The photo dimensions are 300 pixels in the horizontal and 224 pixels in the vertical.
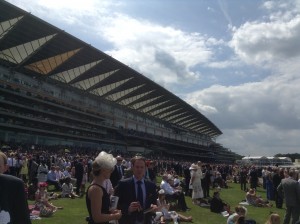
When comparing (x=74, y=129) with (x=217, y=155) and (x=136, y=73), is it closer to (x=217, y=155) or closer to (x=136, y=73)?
(x=136, y=73)

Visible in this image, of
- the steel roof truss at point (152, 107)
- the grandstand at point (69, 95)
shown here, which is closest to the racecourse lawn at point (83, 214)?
the grandstand at point (69, 95)

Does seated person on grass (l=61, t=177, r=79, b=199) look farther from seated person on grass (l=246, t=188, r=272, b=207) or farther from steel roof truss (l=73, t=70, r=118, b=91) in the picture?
steel roof truss (l=73, t=70, r=118, b=91)

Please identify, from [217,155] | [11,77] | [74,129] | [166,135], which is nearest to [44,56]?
[11,77]

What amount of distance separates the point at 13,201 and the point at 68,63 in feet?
187

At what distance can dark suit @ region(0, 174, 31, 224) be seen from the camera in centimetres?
270

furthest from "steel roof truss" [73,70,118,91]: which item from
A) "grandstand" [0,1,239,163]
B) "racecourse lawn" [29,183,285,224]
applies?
"racecourse lawn" [29,183,285,224]

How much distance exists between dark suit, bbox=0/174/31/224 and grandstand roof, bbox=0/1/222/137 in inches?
1643

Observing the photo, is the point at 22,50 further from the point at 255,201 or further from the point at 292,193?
the point at 292,193

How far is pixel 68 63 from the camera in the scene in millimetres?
58125

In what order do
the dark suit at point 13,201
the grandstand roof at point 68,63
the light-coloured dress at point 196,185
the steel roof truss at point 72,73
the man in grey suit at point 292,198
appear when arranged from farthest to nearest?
1. the steel roof truss at point 72,73
2. the grandstand roof at point 68,63
3. the light-coloured dress at point 196,185
4. the man in grey suit at point 292,198
5. the dark suit at point 13,201

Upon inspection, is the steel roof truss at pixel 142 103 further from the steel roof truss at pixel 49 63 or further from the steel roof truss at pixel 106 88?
the steel roof truss at pixel 49 63

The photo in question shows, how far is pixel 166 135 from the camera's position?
330 feet

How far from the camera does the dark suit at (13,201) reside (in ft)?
8.86

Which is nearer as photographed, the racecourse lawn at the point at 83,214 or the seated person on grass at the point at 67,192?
the racecourse lawn at the point at 83,214
